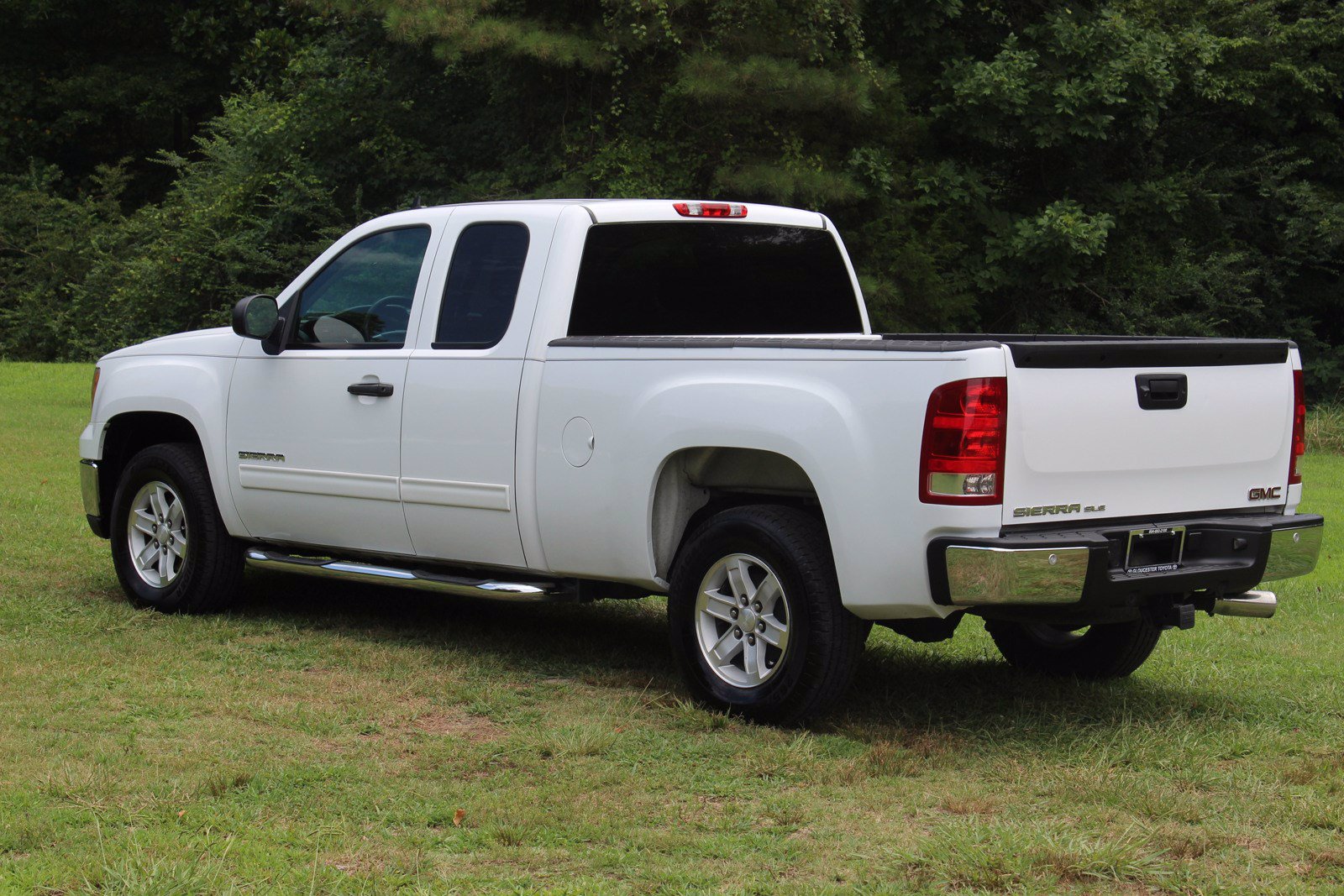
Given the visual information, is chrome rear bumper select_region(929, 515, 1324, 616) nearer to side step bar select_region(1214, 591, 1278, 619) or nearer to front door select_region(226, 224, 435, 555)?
side step bar select_region(1214, 591, 1278, 619)

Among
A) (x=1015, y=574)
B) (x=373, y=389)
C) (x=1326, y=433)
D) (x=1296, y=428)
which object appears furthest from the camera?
(x=1326, y=433)

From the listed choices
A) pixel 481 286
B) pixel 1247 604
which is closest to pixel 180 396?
pixel 481 286

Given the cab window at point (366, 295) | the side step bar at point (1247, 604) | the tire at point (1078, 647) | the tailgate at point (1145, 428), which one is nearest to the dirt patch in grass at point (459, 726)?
the cab window at point (366, 295)

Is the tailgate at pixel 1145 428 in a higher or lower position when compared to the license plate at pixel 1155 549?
higher

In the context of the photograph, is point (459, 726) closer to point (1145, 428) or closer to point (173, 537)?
point (1145, 428)

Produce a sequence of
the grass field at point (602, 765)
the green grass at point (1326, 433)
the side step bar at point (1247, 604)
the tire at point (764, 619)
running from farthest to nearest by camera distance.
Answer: the green grass at point (1326, 433), the side step bar at point (1247, 604), the tire at point (764, 619), the grass field at point (602, 765)

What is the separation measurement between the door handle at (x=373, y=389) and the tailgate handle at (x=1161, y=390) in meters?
3.19

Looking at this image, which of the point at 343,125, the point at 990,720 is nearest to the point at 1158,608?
the point at 990,720

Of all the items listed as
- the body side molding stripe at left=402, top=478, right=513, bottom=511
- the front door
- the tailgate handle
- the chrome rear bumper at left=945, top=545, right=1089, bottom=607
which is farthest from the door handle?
the tailgate handle

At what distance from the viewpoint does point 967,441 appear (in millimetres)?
5141

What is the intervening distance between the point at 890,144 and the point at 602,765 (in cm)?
1885

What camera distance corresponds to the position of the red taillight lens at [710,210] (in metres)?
6.96

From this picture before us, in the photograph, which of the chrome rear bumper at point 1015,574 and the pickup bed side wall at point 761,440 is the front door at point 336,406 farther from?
the chrome rear bumper at point 1015,574

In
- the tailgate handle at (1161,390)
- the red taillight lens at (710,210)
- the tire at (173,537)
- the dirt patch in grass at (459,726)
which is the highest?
the red taillight lens at (710,210)
